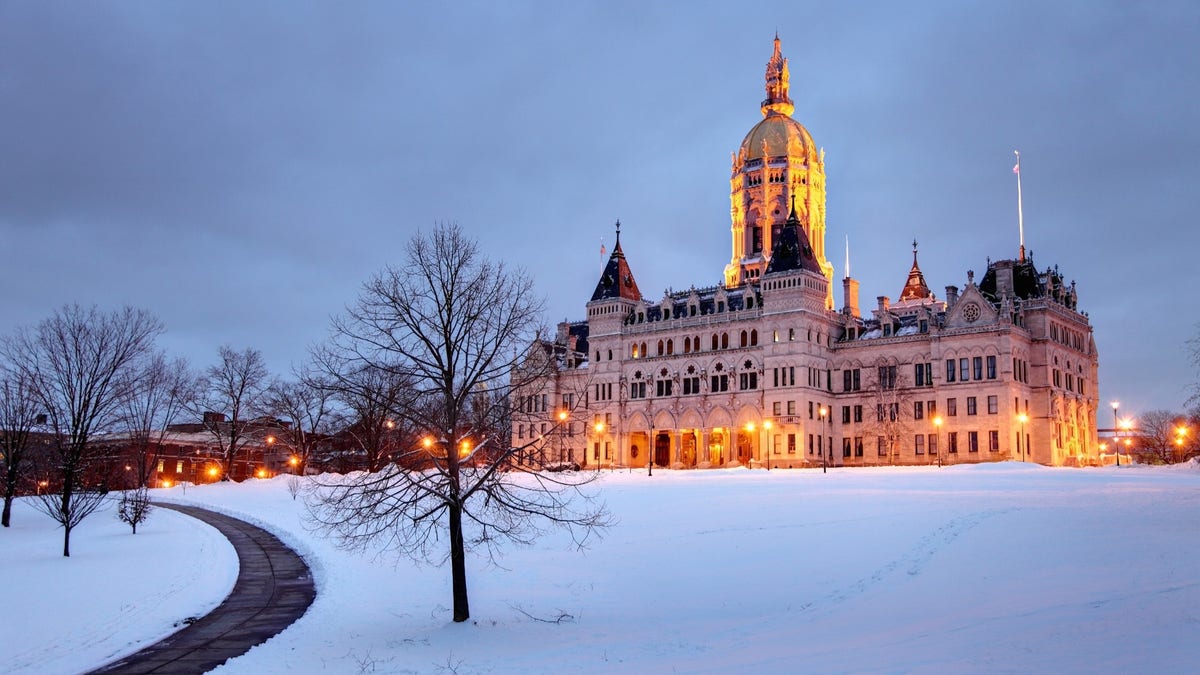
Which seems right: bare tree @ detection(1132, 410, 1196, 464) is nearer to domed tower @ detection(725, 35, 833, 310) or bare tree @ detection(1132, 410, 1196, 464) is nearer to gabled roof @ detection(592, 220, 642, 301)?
domed tower @ detection(725, 35, 833, 310)

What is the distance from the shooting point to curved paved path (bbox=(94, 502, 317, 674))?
2466cm

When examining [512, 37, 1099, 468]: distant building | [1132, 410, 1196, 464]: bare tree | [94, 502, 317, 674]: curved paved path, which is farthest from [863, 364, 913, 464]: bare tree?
[94, 502, 317, 674]: curved paved path

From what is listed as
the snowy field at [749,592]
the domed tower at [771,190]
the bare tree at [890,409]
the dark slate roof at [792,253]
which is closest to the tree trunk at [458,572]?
the snowy field at [749,592]

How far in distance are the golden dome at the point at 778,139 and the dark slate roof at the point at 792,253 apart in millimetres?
35214

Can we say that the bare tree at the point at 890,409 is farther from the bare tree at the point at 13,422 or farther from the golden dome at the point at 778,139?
the bare tree at the point at 13,422

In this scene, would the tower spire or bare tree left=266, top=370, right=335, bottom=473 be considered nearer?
bare tree left=266, top=370, right=335, bottom=473

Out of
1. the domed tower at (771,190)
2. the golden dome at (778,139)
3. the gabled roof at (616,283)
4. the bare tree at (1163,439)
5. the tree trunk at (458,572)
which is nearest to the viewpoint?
the tree trunk at (458,572)

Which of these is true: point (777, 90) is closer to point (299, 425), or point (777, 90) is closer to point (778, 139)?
point (778, 139)

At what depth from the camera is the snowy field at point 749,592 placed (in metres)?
20.3

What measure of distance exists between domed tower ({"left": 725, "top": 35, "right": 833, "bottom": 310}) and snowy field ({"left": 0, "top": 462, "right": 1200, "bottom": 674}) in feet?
275

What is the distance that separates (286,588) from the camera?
114 feet

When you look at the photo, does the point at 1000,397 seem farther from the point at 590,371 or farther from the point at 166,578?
the point at 166,578

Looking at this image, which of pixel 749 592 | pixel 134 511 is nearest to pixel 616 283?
pixel 134 511

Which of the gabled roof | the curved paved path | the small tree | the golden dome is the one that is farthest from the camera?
the golden dome
